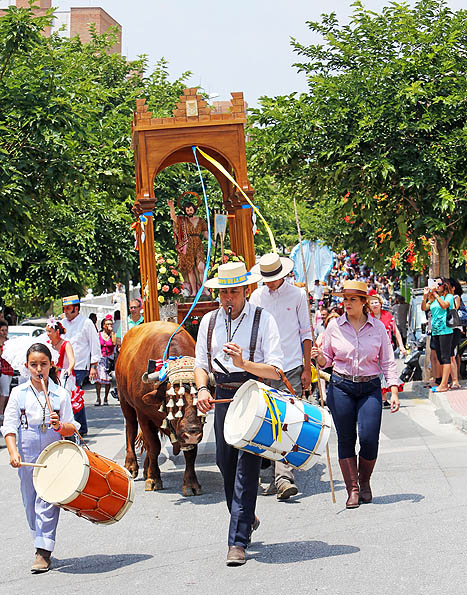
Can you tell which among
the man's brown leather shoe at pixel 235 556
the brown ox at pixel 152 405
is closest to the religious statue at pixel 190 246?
the brown ox at pixel 152 405

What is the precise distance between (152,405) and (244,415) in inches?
129

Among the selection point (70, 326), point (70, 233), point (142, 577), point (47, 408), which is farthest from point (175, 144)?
point (70, 233)

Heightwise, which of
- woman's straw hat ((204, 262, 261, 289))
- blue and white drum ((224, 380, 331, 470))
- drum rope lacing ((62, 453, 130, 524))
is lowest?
drum rope lacing ((62, 453, 130, 524))

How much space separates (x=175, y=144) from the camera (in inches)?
502

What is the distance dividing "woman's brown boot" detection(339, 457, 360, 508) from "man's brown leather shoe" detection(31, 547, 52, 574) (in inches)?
106

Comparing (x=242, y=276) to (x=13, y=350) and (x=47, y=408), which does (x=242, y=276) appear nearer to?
(x=47, y=408)

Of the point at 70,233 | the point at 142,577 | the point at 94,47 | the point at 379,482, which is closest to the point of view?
the point at 142,577

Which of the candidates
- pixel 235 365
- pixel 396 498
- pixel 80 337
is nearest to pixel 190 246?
pixel 80 337

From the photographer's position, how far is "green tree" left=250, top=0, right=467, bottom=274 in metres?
16.6

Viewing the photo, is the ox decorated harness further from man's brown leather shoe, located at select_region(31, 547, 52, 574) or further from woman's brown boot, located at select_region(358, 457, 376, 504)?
man's brown leather shoe, located at select_region(31, 547, 52, 574)

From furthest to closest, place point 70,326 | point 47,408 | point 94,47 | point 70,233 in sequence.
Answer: point 94,47 < point 70,233 < point 70,326 < point 47,408

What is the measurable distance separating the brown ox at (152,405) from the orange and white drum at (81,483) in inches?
75.4

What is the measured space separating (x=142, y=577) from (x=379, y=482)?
3.55 metres

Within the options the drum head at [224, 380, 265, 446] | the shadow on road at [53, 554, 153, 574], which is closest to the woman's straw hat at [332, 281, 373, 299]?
the drum head at [224, 380, 265, 446]
